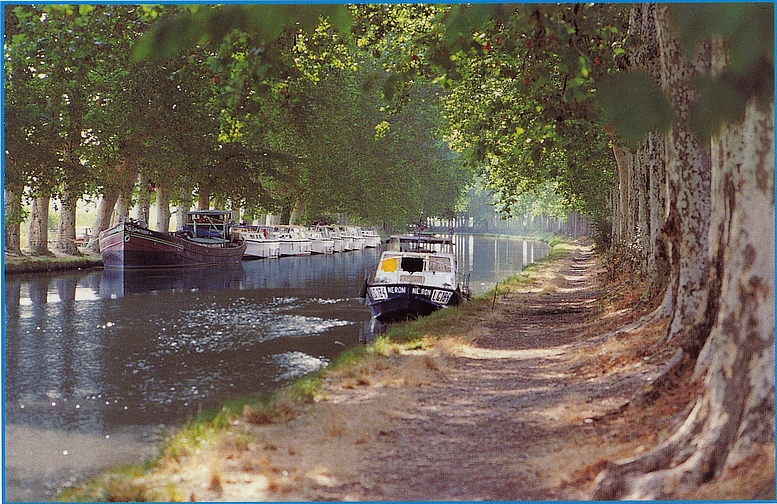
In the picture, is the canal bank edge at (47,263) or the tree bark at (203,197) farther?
the tree bark at (203,197)

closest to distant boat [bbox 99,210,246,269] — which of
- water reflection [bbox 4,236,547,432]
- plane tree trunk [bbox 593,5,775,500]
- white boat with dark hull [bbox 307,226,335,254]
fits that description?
water reflection [bbox 4,236,547,432]

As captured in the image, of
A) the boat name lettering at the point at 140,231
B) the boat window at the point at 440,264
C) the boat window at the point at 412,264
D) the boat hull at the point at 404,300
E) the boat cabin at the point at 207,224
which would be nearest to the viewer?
the boat hull at the point at 404,300

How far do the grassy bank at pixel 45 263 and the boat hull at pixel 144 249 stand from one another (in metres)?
0.92

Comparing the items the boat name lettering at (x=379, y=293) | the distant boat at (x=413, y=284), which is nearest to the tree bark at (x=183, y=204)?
the distant boat at (x=413, y=284)

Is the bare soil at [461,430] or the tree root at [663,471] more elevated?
the tree root at [663,471]

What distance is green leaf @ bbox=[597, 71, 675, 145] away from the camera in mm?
3205

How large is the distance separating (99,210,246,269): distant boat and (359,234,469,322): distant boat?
19.4 m

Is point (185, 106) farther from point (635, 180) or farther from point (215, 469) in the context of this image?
point (215, 469)

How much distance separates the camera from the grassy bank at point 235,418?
8258 mm

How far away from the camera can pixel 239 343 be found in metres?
19.9

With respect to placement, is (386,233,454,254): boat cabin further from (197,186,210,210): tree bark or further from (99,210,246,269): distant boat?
(197,186,210,210): tree bark

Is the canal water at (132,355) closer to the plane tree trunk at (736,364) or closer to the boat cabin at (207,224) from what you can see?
the plane tree trunk at (736,364)

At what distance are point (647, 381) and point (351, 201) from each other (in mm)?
57334

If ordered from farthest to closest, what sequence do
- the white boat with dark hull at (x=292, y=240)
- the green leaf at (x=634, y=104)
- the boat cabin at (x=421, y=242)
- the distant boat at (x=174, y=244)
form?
the white boat with dark hull at (x=292, y=240) → the distant boat at (x=174, y=244) → the boat cabin at (x=421, y=242) → the green leaf at (x=634, y=104)
